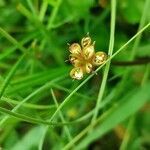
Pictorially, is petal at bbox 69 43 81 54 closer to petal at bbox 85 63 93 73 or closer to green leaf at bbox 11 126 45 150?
petal at bbox 85 63 93 73

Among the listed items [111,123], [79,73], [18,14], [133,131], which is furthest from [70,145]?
[18,14]

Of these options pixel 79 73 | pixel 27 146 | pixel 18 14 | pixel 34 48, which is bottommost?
pixel 79 73

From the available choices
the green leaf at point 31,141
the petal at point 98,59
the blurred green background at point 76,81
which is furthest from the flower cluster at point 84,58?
the green leaf at point 31,141

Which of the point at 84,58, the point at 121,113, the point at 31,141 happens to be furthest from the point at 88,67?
the point at 31,141

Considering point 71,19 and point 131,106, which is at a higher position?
point 71,19

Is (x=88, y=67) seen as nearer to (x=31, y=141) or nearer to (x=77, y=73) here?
(x=77, y=73)

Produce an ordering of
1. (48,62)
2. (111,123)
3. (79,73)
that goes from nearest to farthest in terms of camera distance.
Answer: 1. (79,73)
2. (111,123)
3. (48,62)

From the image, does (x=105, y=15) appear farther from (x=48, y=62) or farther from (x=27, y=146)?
(x=27, y=146)

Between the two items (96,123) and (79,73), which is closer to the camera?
(79,73)

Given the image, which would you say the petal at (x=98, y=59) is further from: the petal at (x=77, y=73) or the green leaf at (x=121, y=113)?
the green leaf at (x=121, y=113)
